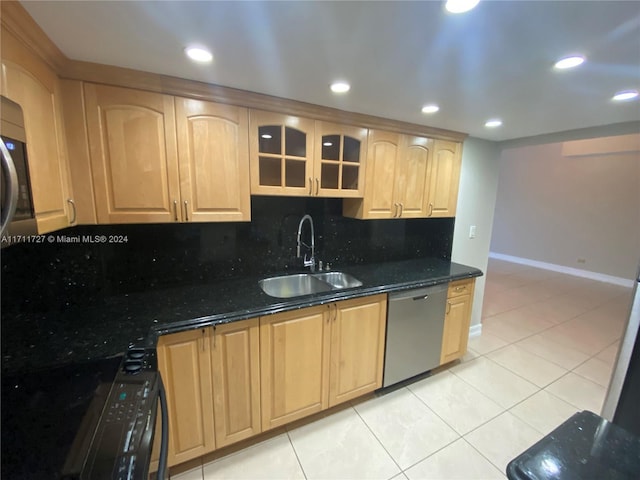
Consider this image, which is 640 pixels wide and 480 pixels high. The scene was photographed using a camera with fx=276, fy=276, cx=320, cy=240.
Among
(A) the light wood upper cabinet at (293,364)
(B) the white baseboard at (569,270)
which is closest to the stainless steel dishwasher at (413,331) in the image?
(A) the light wood upper cabinet at (293,364)

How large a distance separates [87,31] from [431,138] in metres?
2.30

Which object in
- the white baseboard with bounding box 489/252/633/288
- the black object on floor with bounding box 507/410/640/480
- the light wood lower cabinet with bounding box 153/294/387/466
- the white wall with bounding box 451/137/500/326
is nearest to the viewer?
the black object on floor with bounding box 507/410/640/480

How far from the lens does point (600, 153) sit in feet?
16.9

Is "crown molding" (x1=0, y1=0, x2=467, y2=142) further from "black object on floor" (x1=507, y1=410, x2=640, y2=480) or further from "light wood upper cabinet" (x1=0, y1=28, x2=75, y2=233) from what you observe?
"black object on floor" (x1=507, y1=410, x2=640, y2=480)

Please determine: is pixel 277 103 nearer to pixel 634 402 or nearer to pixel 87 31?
pixel 87 31

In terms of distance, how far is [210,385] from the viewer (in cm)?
156

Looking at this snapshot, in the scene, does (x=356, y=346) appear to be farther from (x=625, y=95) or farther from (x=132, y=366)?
(x=625, y=95)

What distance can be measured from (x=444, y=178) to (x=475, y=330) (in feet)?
6.02

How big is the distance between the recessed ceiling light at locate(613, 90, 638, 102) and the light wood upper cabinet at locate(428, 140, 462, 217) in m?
1.06

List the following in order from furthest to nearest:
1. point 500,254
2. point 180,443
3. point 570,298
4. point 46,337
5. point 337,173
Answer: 1. point 500,254
2. point 570,298
3. point 337,173
4. point 180,443
5. point 46,337

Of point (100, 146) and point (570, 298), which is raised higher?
point (100, 146)

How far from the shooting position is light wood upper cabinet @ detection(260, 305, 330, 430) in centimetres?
168

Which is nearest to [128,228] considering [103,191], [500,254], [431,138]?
[103,191]

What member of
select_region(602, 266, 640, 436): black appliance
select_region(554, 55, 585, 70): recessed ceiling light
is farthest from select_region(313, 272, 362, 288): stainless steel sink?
select_region(554, 55, 585, 70): recessed ceiling light
